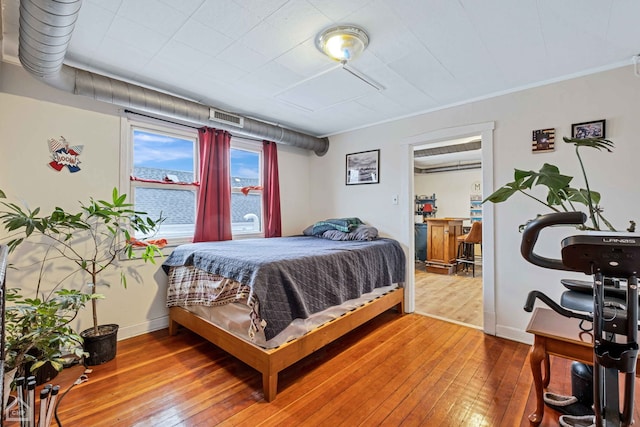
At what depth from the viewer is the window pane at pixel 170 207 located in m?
2.88

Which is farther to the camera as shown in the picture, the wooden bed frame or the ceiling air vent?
the ceiling air vent

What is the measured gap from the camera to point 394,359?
7.55 ft

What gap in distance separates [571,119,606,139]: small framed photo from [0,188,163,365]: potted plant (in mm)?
→ 3558

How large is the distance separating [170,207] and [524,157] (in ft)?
11.4

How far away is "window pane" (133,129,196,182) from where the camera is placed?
284 centimetres

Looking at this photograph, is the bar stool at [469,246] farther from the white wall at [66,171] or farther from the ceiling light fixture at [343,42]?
the white wall at [66,171]

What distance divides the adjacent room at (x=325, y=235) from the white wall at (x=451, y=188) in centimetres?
406

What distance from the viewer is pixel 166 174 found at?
9.87 feet

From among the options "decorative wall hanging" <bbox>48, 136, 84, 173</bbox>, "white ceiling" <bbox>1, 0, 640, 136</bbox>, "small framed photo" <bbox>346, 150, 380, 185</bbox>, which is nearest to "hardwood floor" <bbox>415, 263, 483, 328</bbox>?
"small framed photo" <bbox>346, 150, 380, 185</bbox>

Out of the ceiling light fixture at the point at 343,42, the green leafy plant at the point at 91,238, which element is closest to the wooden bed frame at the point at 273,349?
the green leafy plant at the point at 91,238

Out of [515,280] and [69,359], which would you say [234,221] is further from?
[515,280]

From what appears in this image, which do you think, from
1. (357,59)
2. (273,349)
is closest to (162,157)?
(357,59)

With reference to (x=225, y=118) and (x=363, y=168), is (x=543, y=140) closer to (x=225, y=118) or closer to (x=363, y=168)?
(x=363, y=168)

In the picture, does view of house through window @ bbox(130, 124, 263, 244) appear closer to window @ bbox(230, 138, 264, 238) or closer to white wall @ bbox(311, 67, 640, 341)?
window @ bbox(230, 138, 264, 238)
